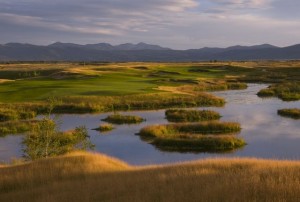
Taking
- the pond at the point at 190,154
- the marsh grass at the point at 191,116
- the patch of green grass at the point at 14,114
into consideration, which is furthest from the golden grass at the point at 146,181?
the patch of green grass at the point at 14,114

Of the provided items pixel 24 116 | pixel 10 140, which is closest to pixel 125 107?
pixel 24 116

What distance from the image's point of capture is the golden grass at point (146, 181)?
12.8m

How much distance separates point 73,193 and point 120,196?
186 cm

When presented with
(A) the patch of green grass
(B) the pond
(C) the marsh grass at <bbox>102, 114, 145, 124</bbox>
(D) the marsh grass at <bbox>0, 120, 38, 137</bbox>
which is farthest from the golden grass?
(A) the patch of green grass

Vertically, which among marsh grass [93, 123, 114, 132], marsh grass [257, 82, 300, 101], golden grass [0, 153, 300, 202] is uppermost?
golden grass [0, 153, 300, 202]

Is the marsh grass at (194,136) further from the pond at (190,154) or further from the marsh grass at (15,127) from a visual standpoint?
the marsh grass at (15,127)

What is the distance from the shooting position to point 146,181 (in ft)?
50.8

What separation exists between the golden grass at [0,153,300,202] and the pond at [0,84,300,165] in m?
11.6

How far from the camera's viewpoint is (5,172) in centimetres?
A: 1917

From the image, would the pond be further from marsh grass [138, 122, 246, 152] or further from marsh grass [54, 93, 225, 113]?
marsh grass [54, 93, 225, 113]

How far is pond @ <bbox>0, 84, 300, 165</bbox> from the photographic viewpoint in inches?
1252

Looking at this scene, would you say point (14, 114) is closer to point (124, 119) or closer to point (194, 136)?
point (124, 119)

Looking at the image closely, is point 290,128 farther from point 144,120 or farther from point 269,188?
point 269,188

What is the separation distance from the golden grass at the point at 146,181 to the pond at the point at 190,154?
1158cm
